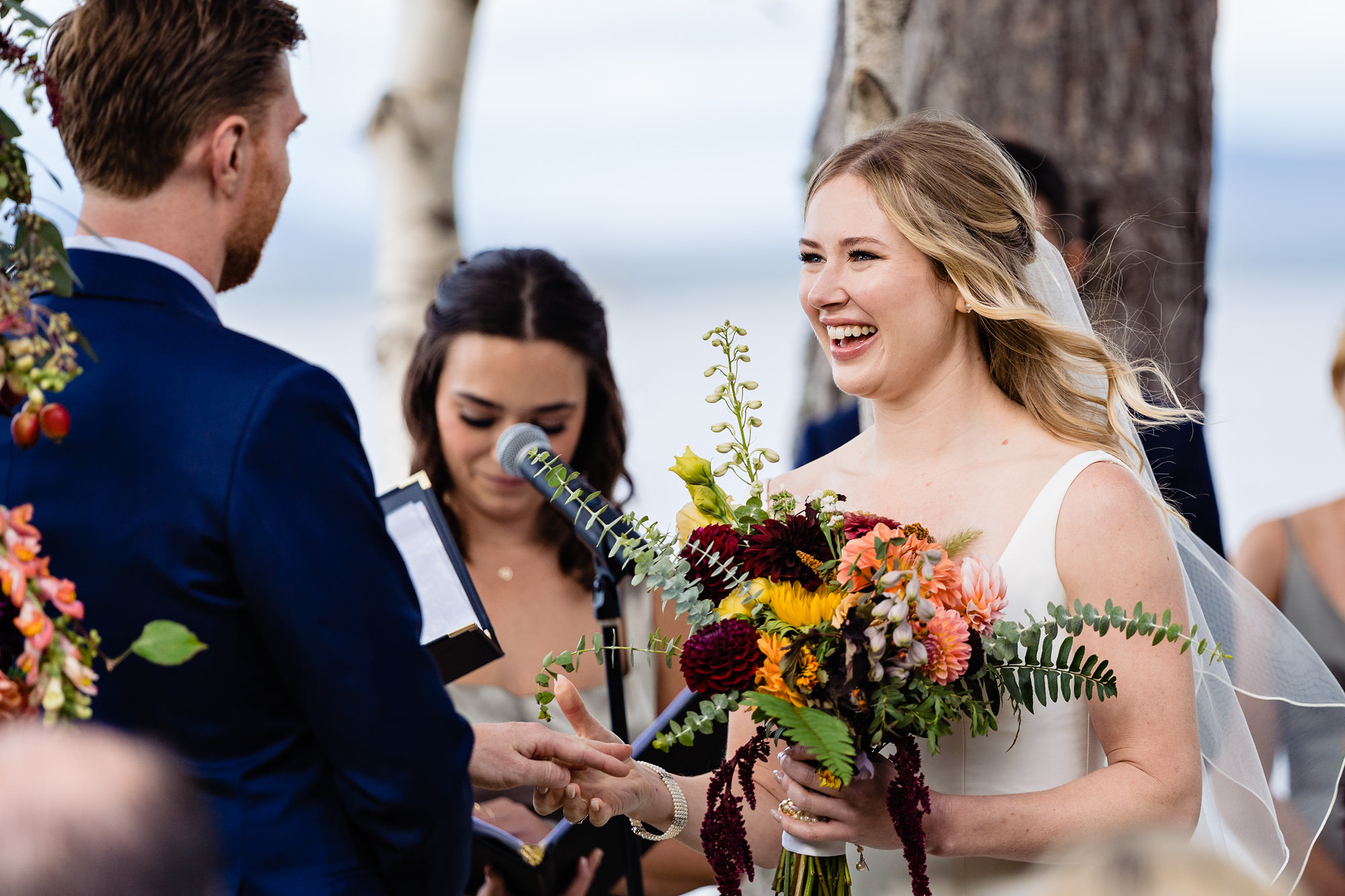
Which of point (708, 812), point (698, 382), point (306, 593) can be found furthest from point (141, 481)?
point (698, 382)

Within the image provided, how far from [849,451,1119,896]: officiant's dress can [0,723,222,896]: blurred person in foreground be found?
1445 millimetres

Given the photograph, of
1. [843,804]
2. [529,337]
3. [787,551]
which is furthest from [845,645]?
[529,337]

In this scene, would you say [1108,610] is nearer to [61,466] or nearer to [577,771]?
[577,771]

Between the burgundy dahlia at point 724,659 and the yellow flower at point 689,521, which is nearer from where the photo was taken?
the burgundy dahlia at point 724,659

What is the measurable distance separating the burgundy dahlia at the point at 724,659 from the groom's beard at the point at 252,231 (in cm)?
86

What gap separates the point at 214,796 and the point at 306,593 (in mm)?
295

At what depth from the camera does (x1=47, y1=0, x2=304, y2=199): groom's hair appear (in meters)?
1.78

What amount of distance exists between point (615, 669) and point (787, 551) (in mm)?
604

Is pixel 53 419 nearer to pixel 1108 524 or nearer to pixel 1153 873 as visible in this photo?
pixel 1153 873

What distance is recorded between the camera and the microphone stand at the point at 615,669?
7.88 feet

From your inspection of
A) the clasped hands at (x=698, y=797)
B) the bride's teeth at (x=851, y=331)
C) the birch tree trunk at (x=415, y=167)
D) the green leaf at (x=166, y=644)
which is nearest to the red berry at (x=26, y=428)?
the green leaf at (x=166, y=644)

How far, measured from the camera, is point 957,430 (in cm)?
249

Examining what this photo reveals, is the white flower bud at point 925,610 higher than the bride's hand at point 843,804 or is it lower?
higher

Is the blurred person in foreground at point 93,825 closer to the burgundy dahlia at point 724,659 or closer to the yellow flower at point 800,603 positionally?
the burgundy dahlia at point 724,659
